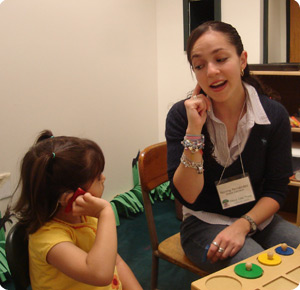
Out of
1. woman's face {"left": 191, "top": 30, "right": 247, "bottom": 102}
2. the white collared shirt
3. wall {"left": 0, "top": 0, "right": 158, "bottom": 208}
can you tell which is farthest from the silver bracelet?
wall {"left": 0, "top": 0, "right": 158, "bottom": 208}

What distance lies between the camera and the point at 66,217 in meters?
1.19

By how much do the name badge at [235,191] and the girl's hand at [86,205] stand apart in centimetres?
48

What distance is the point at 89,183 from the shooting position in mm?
1194

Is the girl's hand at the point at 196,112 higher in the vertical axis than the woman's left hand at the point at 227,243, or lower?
higher

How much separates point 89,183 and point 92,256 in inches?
9.4

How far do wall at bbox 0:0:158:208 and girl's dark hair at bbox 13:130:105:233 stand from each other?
113cm

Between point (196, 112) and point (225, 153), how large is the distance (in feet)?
0.66

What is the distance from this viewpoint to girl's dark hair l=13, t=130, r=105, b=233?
3.70 feet

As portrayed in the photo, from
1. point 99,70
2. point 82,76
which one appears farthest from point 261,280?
point 99,70

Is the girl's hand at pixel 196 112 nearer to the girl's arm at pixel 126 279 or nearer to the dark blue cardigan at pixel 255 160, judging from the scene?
the dark blue cardigan at pixel 255 160

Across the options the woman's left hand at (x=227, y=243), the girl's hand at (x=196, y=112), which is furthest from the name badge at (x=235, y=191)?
the girl's hand at (x=196, y=112)

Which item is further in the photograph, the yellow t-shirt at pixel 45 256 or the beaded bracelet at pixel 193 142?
the beaded bracelet at pixel 193 142

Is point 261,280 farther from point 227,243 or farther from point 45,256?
point 45,256

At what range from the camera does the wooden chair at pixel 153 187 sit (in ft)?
4.96
